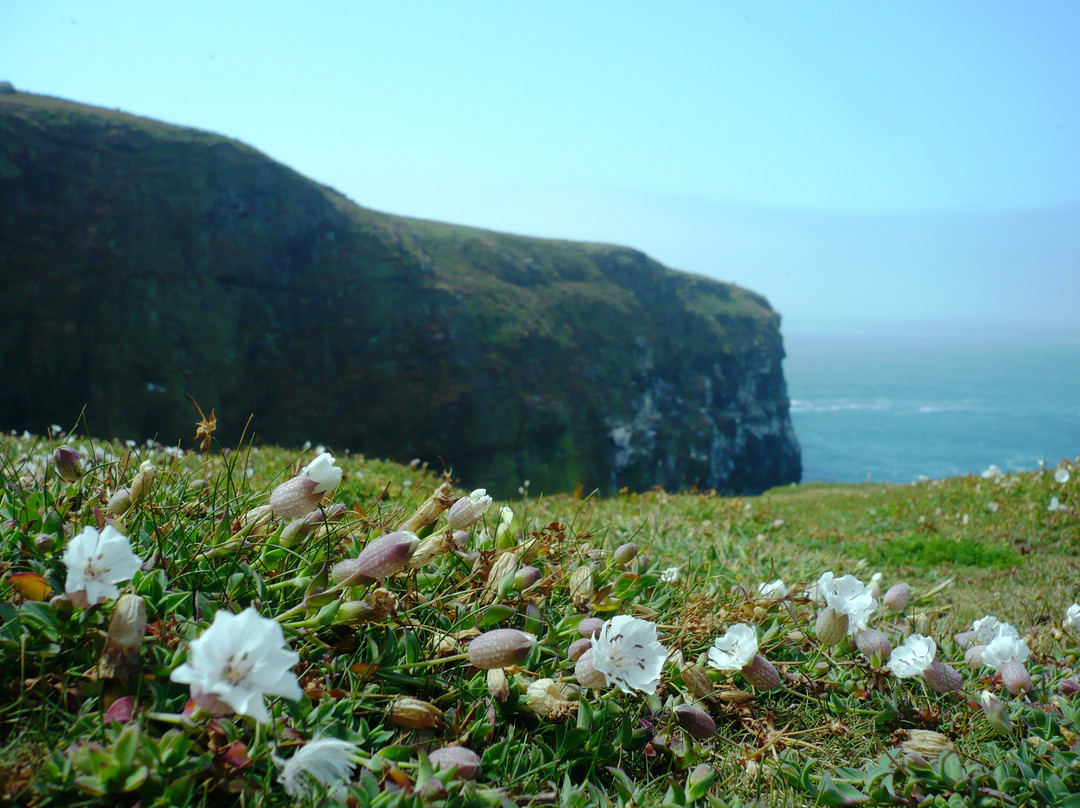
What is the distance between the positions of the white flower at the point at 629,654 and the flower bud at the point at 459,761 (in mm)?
446

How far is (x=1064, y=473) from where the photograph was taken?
271 inches

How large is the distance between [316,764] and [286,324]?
56899 millimetres

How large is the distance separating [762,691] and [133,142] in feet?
214

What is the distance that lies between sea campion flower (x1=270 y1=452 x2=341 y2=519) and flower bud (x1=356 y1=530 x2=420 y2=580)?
0.97ft

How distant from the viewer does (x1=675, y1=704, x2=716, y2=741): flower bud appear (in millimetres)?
2070

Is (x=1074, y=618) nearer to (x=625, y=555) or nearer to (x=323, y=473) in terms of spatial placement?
(x=625, y=555)

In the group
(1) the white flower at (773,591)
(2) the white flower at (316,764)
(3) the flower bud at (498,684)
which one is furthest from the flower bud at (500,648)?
(1) the white flower at (773,591)

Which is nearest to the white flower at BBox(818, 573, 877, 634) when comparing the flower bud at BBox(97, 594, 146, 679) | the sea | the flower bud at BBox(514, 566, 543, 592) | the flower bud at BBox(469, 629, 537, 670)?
the flower bud at BBox(514, 566, 543, 592)

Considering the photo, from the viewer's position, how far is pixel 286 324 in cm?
5375

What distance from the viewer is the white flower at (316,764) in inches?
58.9

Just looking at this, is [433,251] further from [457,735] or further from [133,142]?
[457,735]

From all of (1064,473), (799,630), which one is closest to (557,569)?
(799,630)

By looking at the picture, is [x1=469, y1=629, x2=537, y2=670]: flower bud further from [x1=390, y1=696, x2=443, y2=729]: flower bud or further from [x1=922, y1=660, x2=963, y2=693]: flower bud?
[x1=922, y1=660, x2=963, y2=693]: flower bud

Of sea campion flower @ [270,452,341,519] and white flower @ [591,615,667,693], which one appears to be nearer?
white flower @ [591,615,667,693]
